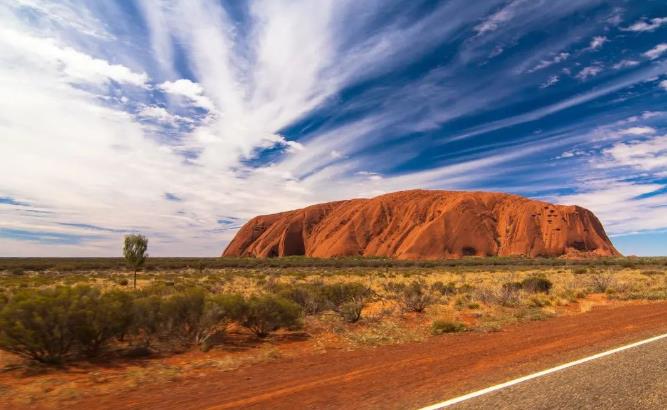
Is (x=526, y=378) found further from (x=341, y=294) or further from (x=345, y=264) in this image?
(x=345, y=264)

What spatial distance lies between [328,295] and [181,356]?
7299 millimetres

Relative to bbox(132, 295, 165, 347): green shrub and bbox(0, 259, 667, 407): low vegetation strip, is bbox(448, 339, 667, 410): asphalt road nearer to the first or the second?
bbox(0, 259, 667, 407): low vegetation strip

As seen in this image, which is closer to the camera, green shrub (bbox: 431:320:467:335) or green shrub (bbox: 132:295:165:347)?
green shrub (bbox: 132:295:165:347)

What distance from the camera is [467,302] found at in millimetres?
17344

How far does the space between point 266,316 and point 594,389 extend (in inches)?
301

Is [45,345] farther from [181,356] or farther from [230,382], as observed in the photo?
[230,382]

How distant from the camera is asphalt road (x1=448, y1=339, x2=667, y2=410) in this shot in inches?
201

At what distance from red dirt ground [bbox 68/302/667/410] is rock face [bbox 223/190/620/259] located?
3564 inches

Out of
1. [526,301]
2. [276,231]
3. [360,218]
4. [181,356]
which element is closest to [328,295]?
[181,356]

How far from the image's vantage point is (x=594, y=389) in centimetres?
566

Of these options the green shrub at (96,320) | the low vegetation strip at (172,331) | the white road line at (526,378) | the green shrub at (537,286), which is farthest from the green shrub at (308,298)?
the green shrub at (537,286)

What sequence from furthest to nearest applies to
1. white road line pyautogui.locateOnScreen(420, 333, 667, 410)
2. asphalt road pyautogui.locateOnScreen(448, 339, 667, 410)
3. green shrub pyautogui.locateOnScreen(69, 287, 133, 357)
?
1. green shrub pyautogui.locateOnScreen(69, 287, 133, 357)
2. white road line pyautogui.locateOnScreen(420, 333, 667, 410)
3. asphalt road pyautogui.locateOnScreen(448, 339, 667, 410)

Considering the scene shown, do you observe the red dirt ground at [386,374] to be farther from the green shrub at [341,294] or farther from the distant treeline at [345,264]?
the distant treeline at [345,264]

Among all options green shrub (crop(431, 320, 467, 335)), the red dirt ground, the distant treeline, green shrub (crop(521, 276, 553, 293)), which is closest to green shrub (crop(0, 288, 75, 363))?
the red dirt ground
